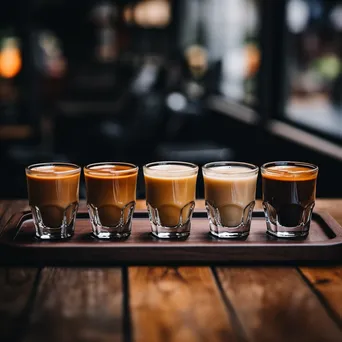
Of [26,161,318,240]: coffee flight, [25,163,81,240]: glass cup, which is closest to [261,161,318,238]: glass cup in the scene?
[26,161,318,240]: coffee flight

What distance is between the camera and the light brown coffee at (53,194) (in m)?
1.29

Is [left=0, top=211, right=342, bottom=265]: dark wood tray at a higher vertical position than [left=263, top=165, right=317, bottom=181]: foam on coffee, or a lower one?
lower

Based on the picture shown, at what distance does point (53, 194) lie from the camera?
1292 millimetres

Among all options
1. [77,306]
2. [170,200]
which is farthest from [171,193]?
[77,306]

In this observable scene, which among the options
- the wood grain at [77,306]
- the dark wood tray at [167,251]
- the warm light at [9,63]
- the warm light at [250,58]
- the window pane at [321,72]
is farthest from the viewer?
the window pane at [321,72]

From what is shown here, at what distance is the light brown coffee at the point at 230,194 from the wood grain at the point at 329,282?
0.19 meters

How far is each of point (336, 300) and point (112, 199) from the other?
1.73ft

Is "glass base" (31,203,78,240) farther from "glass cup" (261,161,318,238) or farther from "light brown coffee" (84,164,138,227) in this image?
"glass cup" (261,161,318,238)

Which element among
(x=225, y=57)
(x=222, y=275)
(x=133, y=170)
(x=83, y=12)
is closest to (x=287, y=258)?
(x=222, y=275)

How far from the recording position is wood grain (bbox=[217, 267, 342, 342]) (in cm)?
92

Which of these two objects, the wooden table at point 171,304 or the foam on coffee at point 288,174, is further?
the foam on coffee at point 288,174

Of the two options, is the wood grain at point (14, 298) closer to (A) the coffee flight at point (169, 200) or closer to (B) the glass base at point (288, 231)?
(A) the coffee flight at point (169, 200)

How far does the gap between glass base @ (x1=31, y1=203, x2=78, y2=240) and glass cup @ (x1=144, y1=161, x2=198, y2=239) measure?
0.18 metres

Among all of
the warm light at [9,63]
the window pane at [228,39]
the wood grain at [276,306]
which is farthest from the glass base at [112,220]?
the warm light at [9,63]
